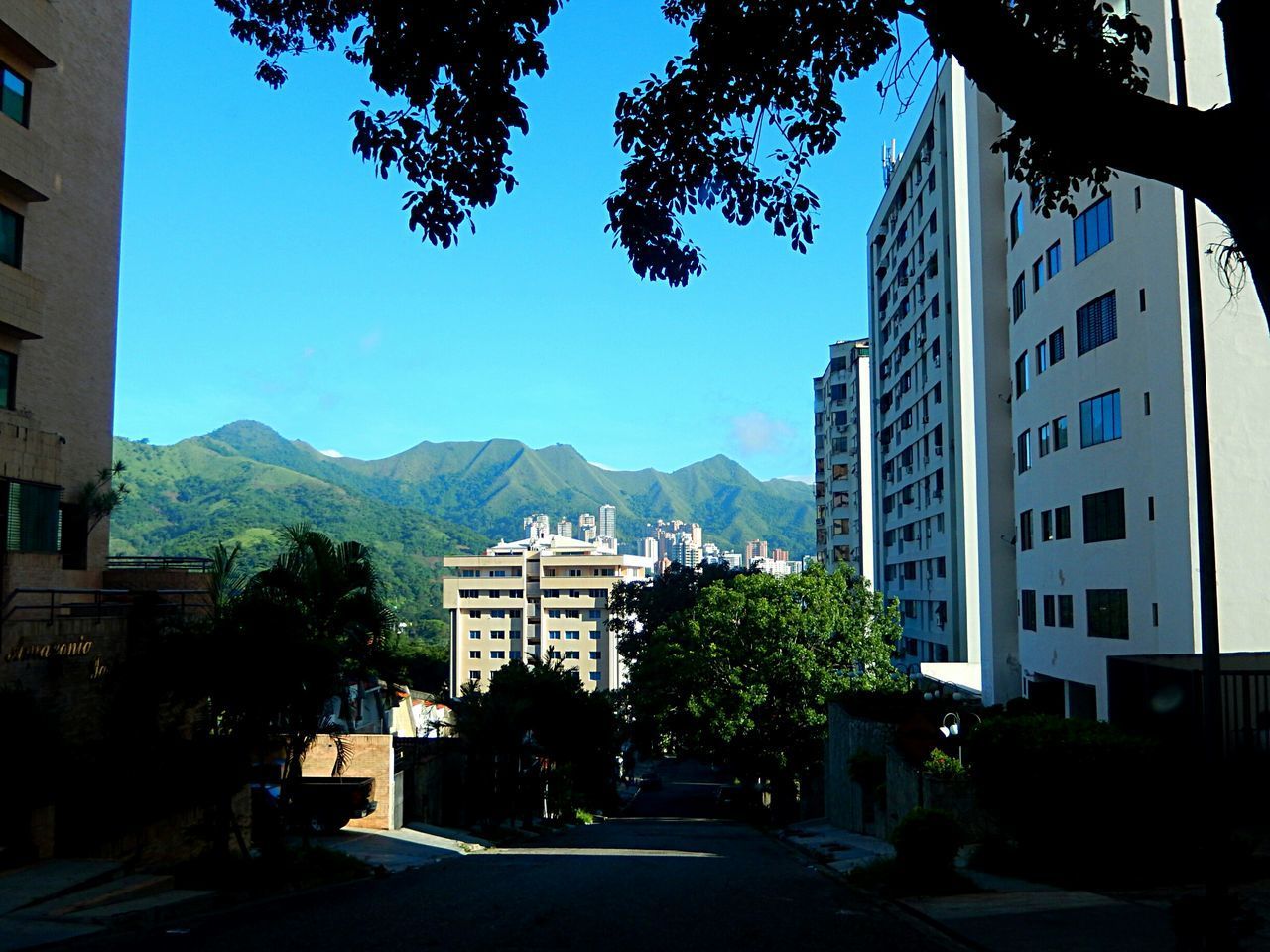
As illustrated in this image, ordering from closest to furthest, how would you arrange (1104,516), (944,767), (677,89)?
(677,89) → (944,767) → (1104,516)

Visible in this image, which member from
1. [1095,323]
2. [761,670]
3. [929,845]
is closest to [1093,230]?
[1095,323]

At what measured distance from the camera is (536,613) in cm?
14288

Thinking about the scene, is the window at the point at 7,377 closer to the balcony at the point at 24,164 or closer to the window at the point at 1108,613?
the balcony at the point at 24,164

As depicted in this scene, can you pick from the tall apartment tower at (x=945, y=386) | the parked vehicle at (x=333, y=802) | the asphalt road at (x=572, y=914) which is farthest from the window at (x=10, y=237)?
the tall apartment tower at (x=945, y=386)

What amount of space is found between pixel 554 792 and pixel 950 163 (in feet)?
117

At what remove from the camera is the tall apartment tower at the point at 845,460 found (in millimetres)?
89500

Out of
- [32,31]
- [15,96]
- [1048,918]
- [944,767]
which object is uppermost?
[32,31]

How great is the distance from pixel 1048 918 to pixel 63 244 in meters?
24.5

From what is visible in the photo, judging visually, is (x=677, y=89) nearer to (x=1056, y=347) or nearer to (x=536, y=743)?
(x=1056, y=347)

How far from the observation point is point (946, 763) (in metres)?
19.6

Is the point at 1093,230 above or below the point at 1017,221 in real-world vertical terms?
below

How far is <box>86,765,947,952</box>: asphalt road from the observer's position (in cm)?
1060

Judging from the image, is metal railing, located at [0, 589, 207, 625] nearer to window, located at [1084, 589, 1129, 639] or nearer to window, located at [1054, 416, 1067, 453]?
window, located at [1084, 589, 1129, 639]

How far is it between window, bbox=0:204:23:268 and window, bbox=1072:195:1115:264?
2421cm
